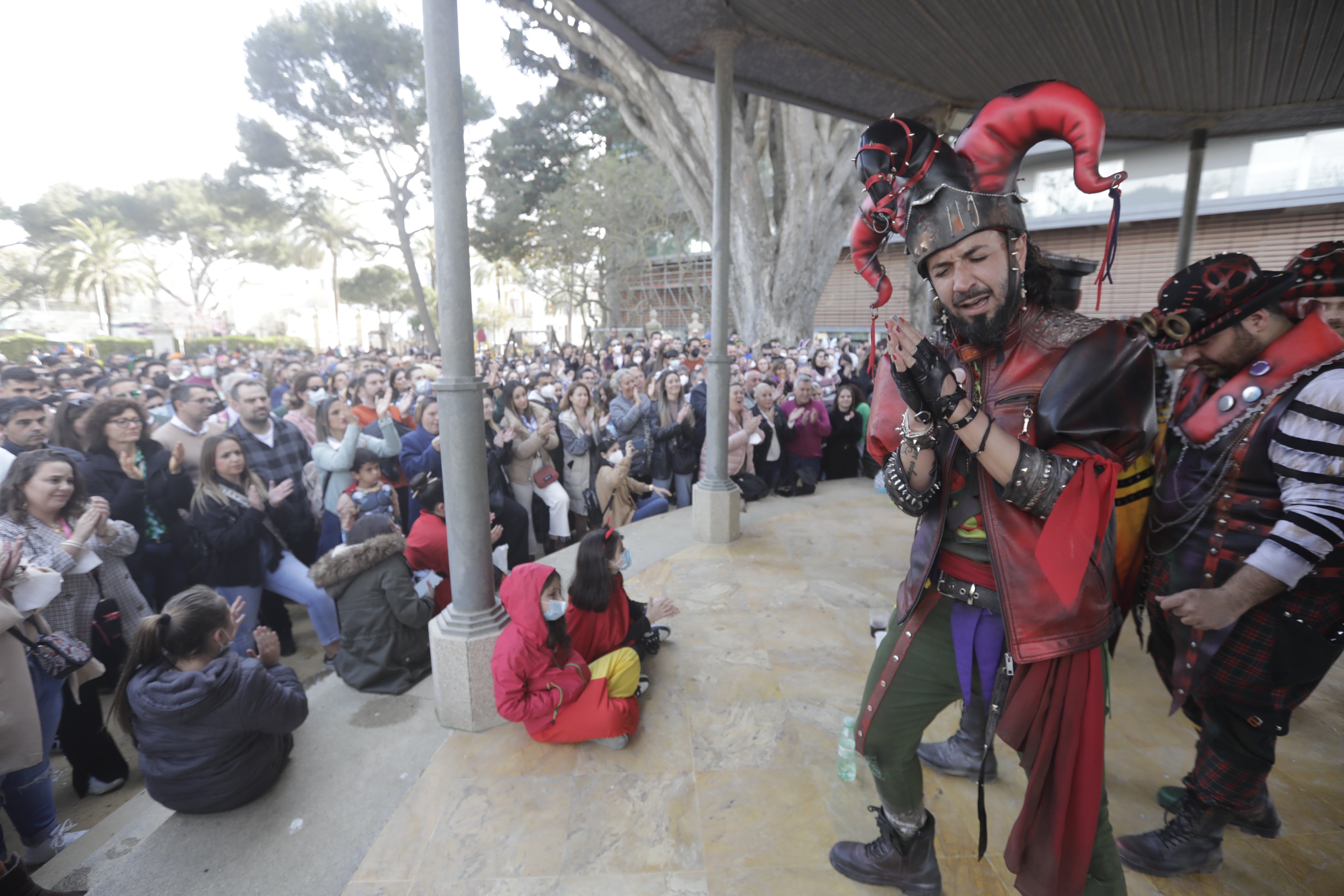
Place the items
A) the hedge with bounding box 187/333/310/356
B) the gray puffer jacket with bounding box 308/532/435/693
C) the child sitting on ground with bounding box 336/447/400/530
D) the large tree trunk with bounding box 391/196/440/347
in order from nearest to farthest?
the gray puffer jacket with bounding box 308/532/435/693
the child sitting on ground with bounding box 336/447/400/530
the large tree trunk with bounding box 391/196/440/347
the hedge with bounding box 187/333/310/356

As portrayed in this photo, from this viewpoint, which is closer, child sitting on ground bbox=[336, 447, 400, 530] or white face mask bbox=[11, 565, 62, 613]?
white face mask bbox=[11, 565, 62, 613]

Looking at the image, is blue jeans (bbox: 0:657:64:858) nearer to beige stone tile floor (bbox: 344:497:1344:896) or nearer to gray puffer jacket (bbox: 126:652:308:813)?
gray puffer jacket (bbox: 126:652:308:813)

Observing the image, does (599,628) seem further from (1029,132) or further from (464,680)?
(1029,132)

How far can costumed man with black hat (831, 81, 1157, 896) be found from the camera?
57.6 inches

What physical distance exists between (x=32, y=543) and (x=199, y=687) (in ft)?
4.60

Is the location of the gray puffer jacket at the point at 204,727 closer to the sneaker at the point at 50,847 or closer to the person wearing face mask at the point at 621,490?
the sneaker at the point at 50,847

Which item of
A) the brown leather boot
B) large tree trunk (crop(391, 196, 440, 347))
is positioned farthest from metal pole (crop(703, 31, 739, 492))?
large tree trunk (crop(391, 196, 440, 347))

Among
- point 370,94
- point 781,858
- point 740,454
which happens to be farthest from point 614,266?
point 781,858

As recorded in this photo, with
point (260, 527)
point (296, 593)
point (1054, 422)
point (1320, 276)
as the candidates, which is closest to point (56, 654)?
point (260, 527)

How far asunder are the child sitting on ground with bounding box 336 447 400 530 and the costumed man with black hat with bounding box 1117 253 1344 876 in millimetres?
4439

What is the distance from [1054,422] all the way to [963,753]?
6.15ft

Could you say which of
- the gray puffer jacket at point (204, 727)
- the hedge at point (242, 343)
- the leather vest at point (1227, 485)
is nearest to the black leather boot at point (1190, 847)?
the leather vest at point (1227, 485)

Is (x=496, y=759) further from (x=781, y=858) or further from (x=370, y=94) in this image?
(x=370, y=94)

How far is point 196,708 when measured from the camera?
248 centimetres
